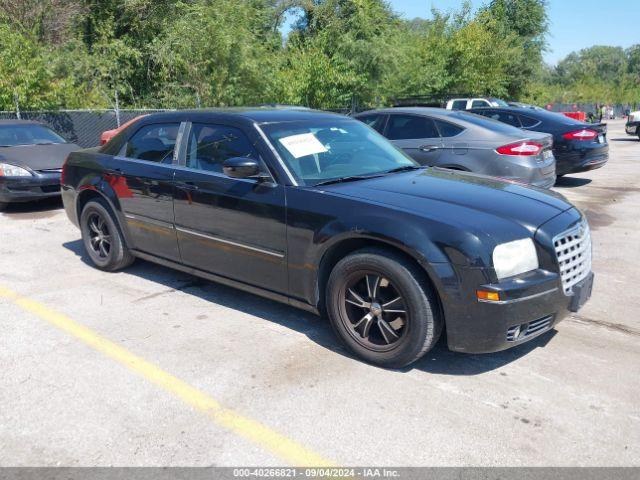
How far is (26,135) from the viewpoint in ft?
33.1

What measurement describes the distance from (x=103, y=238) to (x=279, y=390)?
10.5ft

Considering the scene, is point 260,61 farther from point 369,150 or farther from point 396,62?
point 369,150

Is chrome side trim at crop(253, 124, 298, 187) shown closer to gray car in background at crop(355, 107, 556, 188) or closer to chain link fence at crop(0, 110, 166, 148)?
gray car in background at crop(355, 107, 556, 188)

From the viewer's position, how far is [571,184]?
462 inches

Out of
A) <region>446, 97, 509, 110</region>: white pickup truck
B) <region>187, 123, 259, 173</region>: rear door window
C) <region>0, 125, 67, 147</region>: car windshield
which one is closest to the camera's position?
<region>187, 123, 259, 173</region>: rear door window

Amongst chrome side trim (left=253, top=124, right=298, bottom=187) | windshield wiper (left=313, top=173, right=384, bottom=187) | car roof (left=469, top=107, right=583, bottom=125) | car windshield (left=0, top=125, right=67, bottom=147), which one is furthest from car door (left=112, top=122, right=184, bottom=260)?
car roof (left=469, top=107, right=583, bottom=125)

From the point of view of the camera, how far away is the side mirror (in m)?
4.13

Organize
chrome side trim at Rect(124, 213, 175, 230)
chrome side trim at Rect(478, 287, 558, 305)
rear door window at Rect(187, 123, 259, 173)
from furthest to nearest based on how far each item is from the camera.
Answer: chrome side trim at Rect(124, 213, 175, 230)
rear door window at Rect(187, 123, 259, 173)
chrome side trim at Rect(478, 287, 558, 305)

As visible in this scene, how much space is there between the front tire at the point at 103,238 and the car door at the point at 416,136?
4.32m

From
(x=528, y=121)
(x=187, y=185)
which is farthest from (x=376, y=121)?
(x=187, y=185)

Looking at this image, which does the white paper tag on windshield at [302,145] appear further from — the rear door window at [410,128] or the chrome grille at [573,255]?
the rear door window at [410,128]

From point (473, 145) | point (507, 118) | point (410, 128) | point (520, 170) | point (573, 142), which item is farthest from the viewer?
point (507, 118)

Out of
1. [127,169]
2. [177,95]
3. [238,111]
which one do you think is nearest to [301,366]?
[238,111]

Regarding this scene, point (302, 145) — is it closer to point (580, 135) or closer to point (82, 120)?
point (580, 135)
